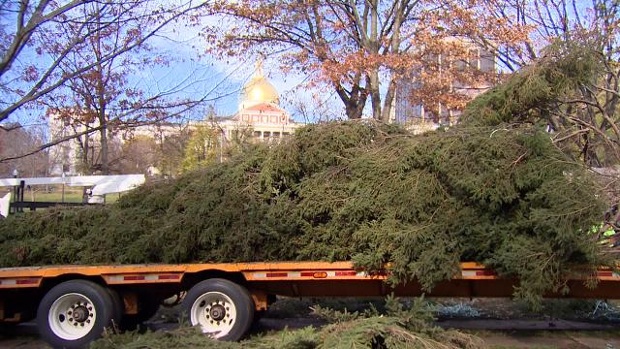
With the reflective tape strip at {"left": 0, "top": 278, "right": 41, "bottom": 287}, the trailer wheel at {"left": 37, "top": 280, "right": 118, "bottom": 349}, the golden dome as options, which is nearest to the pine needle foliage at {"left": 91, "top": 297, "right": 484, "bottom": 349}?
the trailer wheel at {"left": 37, "top": 280, "right": 118, "bottom": 349}

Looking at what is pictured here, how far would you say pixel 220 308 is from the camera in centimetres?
714

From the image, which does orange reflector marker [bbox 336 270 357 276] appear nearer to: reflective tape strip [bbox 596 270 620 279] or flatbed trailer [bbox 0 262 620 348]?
flatbed trailer [bbox 0 262 620 348]

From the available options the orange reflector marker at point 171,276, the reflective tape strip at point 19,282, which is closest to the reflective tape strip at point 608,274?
the orange reflector marker at point 171,276

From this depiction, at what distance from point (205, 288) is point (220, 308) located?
33cm

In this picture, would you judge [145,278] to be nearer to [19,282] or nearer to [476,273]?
[19,282]

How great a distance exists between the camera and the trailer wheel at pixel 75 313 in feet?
23.2

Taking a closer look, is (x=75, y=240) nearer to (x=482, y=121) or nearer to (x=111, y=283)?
(x=111, y=283)

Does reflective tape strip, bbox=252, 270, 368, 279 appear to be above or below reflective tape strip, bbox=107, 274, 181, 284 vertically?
above

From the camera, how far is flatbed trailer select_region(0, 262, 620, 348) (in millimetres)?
6949

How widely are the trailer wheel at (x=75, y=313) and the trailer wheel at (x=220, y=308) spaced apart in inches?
40.6

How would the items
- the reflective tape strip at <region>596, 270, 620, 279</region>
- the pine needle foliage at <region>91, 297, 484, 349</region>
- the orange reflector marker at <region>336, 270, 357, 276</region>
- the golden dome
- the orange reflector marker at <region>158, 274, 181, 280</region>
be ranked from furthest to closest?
1. the golden dome
2. the orange reflector marker at <region>158, 274, 181, 280</region>
3. the orange reflector marker at <region>336, 270, 357, 276</region>
4. the reflective tape strip at <region>596, 270, 620, 279</region>
5. the pine needle foliage at <region>91, 297, 484, 349</region>

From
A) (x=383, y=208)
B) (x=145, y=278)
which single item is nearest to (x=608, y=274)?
(x=383, y=208)

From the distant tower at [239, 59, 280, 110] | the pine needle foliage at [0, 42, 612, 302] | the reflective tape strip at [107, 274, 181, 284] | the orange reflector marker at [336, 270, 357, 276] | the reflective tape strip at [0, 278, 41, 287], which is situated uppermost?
the distant tower at [239, 59, 280, 110]

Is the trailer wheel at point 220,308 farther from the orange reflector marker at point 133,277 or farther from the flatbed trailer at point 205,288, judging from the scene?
the orange reflector marker at point 133,277
